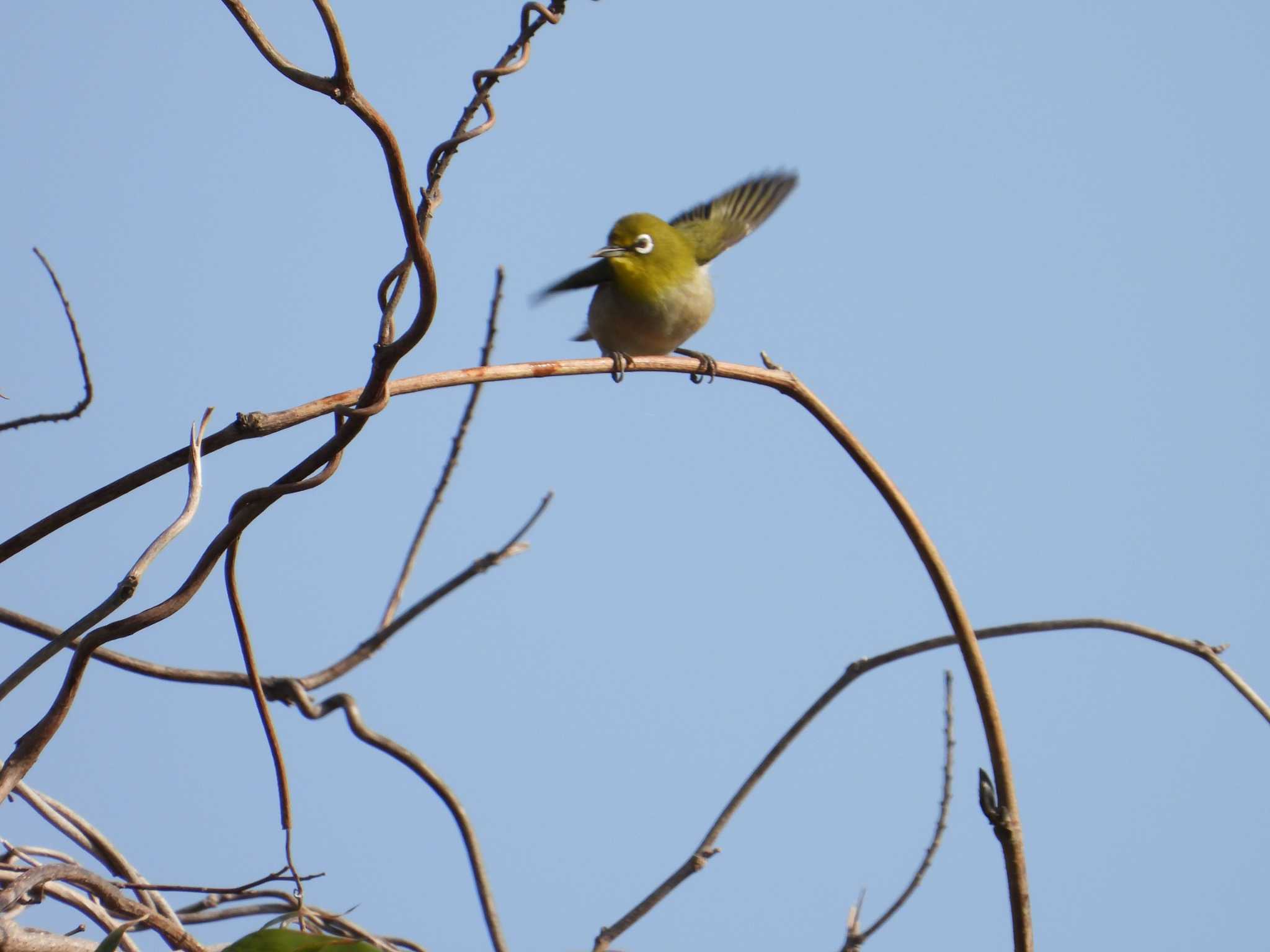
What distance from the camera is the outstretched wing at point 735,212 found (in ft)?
17.1

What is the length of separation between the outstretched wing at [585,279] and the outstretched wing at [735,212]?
1.97ft

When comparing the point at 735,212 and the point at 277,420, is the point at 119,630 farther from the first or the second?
the point at 735,212

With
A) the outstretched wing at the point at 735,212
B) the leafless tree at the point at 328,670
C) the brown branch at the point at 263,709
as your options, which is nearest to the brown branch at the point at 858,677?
the leafless tree at the point at 328,670

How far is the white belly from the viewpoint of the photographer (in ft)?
14.6

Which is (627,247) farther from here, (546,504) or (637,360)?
(637,360)

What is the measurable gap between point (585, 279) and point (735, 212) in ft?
3.70

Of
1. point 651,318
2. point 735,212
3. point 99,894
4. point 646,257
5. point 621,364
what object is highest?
point 735,212

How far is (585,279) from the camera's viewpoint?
4.68 m

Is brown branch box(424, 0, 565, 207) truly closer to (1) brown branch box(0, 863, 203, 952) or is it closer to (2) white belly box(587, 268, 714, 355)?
(1) brown branch box(0, 863, 203, 952)

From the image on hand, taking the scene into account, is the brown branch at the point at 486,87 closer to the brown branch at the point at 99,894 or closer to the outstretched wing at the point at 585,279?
the brown branch at the point at 99,894

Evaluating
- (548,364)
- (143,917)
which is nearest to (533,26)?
(548,364)

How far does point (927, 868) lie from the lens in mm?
2441

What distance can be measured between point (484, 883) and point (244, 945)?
0.77 m

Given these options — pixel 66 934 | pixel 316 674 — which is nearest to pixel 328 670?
pixel 316 674
